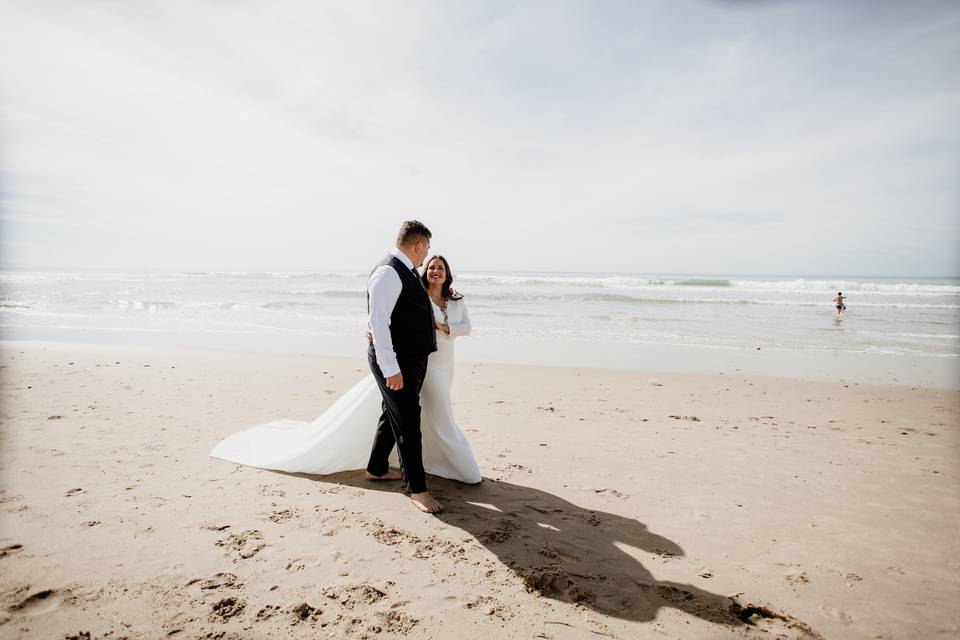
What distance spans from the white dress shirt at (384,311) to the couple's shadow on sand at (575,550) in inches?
51.2

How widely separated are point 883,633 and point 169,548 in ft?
14.1

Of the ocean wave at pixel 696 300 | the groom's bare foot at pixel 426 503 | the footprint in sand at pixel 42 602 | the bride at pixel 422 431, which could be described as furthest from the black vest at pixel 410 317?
the ocean wave at pixel 696 300

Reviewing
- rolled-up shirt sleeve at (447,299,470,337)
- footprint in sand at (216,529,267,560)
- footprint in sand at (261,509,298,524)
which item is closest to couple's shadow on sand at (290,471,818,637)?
footprint in sand at (261,509,298,524)

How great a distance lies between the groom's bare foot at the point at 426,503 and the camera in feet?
12.7

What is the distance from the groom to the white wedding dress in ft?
0.96

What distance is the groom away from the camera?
3.67 m

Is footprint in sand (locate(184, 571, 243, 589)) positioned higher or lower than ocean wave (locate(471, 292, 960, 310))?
lower

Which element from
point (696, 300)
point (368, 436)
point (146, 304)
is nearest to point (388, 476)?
point (368, 436)

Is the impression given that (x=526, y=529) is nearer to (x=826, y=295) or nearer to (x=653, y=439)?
(x=653, y=439)

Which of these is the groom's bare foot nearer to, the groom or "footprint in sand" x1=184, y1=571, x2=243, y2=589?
the groom

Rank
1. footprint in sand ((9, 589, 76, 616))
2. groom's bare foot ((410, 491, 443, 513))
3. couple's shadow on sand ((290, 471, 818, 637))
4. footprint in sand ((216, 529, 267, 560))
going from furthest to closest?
1. groom's bare foot ((410, 491, 443, 513))
2. footprint in sand ((216, 529, 267, 560))
3. couple's shadow on sand ((290, 471, 818, 637))
4. footprint in sand ((9, 589, 76, 616))

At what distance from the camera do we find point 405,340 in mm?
3836

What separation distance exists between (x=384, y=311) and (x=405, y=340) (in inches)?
12.4

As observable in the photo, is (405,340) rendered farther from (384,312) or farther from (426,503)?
(426,503)
